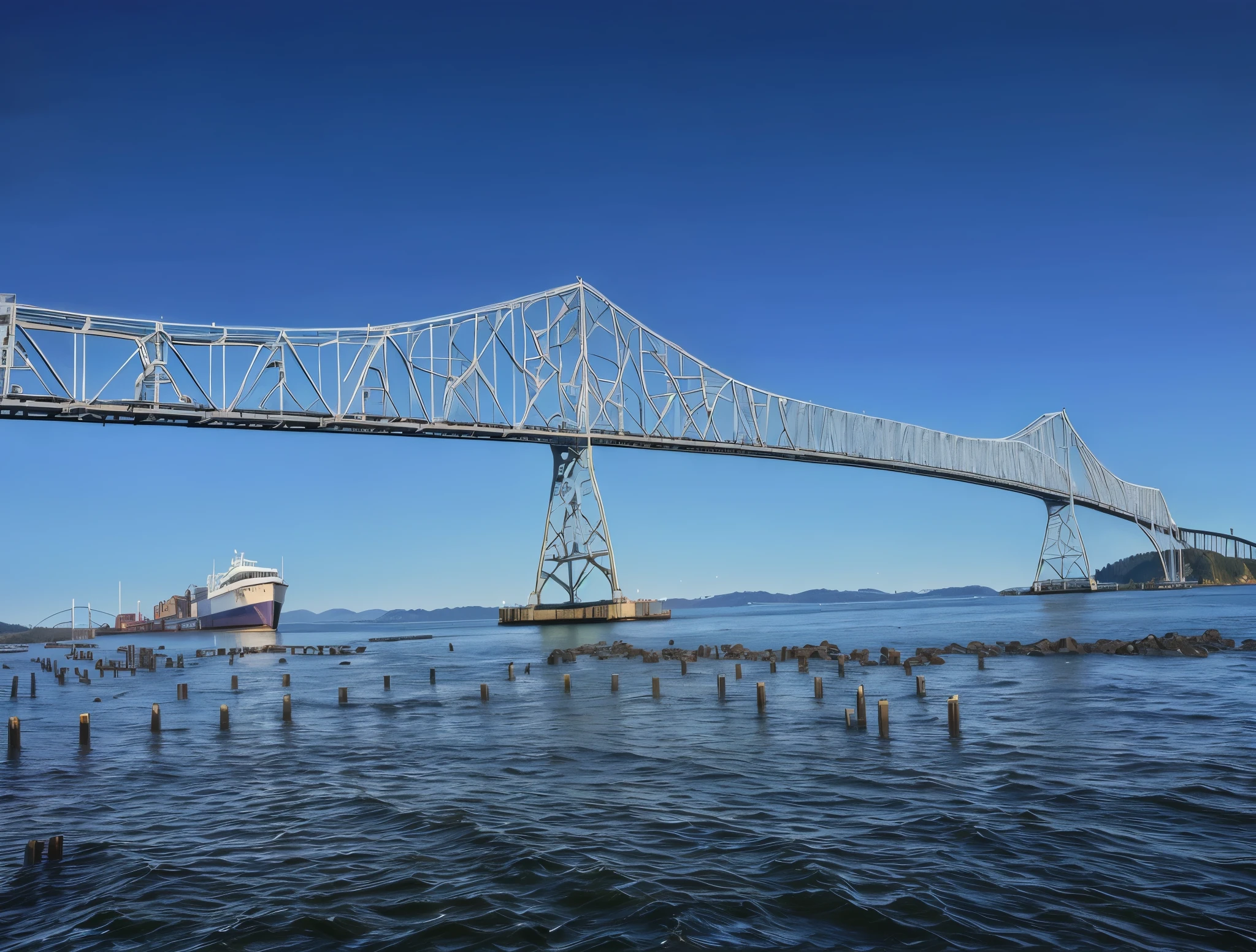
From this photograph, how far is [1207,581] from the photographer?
169 m

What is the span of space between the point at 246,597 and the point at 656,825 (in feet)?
334

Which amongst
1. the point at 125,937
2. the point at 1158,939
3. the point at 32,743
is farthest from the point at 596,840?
the point at 32,743

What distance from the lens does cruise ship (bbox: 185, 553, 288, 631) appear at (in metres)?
102

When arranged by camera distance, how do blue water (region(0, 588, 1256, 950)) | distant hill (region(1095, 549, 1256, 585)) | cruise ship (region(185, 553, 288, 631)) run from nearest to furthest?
blue water (region(0, 588, 1256, 950)) → cruise ship (region(185, 553, 288, 631)) → distant hill (region(1095, 549, 1256, 585))

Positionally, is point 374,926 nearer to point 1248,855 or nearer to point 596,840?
point 596,840

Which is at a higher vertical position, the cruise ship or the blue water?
the cruise ship

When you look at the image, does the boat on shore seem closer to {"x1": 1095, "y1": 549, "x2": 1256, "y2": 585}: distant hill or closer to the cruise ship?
the cruise ship

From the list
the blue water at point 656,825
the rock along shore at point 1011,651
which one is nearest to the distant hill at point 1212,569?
the rock along shore at point 1011,651

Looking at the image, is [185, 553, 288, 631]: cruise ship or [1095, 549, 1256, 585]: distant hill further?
[1095, 549, 1256, 585]: distant hill

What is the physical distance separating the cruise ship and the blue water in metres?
81.5

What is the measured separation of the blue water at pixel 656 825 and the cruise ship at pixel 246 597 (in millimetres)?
81484

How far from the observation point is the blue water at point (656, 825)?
8.75 m

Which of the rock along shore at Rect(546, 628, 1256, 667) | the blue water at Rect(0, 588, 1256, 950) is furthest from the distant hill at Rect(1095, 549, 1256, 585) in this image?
the blue water at Rect(0, 588, 1256, 950)

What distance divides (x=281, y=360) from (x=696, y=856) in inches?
2187
